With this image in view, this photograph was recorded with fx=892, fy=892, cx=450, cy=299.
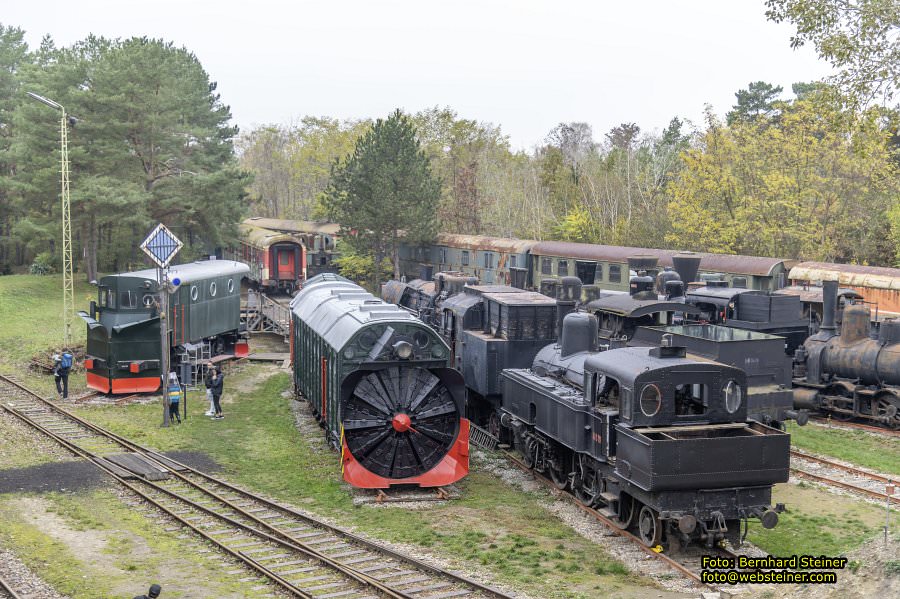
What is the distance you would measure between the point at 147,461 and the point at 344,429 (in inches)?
210

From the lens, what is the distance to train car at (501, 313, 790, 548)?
12.6 m

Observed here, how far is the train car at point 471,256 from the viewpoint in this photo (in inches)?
1796

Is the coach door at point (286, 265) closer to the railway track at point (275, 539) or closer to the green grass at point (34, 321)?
the green grass at point (34, 321)

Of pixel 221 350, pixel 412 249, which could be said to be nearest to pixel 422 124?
pixel 412 249

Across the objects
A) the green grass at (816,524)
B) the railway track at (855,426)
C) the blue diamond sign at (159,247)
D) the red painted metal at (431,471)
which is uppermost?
the blue diamond sign at (159,247)

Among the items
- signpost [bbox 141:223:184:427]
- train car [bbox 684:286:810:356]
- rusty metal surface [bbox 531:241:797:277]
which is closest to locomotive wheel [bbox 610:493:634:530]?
train car [bbox 684:286:810:356]

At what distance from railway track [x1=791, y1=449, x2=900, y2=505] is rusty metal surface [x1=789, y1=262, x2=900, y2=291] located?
10.2 m

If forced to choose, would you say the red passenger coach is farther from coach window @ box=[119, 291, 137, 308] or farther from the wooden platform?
the wooden platform

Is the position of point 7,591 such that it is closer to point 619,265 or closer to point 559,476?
point 559,476

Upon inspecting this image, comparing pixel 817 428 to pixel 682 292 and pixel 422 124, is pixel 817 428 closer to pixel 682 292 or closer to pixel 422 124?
pixel 682 292

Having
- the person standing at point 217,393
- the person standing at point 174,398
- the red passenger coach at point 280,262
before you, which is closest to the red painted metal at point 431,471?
the person standing at point 174,398

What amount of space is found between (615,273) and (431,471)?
80.0ft

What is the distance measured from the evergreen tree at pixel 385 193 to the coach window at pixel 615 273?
13.1 metres

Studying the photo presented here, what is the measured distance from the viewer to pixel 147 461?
62.1 feet
